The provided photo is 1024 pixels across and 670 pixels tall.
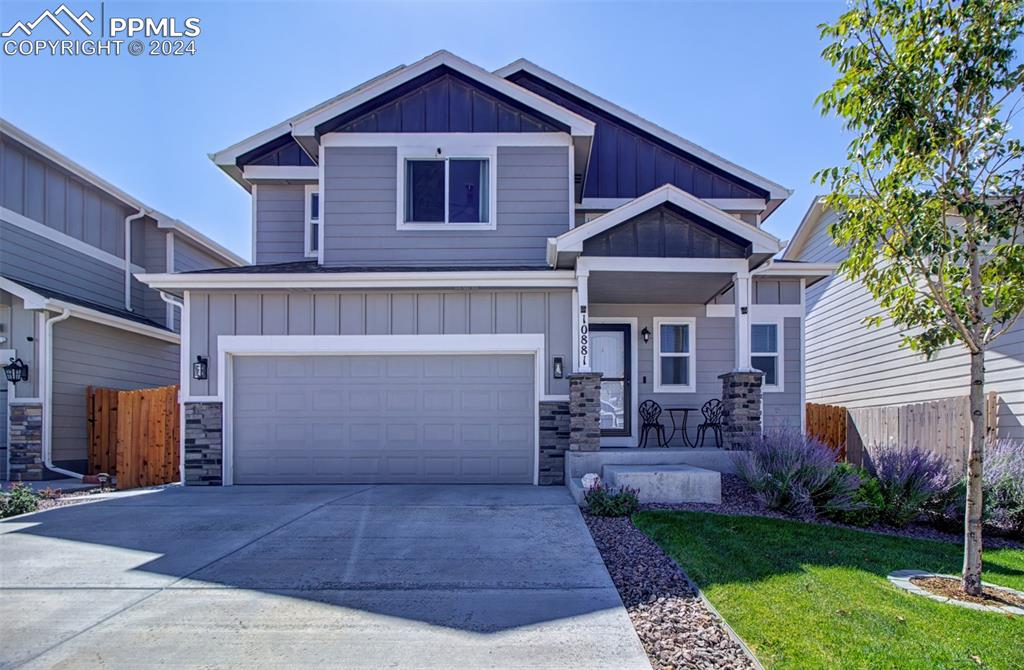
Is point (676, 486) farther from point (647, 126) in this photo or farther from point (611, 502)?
point (647, 126)

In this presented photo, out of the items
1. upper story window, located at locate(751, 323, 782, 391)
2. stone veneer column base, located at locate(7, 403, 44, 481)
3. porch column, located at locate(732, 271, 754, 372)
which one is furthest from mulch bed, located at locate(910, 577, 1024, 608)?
stone veneer column base, located at locate(7, 403, 44, 481)

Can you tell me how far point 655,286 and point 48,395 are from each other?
36.0 ft

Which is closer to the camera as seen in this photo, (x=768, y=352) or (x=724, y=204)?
(x=768, y=352)

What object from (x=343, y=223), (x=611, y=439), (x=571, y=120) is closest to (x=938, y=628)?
(x=611, y=439)

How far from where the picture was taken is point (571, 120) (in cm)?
1113

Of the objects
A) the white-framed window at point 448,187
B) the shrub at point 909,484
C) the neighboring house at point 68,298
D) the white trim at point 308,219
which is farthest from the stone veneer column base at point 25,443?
the shrub at point 909,484

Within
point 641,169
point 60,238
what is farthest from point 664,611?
point 60,238

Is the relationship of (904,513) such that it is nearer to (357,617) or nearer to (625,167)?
(357,617)

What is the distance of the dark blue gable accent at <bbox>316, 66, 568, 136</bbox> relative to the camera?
11.2 m

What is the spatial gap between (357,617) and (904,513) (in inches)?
242

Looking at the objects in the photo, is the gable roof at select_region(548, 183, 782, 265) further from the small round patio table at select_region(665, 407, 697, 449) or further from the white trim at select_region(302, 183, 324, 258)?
the white trim at select_region(302, 183, 324, 258)

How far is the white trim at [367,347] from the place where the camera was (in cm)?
1023

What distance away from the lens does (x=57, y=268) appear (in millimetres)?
14141

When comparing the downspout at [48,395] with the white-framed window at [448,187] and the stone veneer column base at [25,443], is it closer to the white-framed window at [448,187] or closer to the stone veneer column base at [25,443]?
the stone veneer column base at [25,443]
